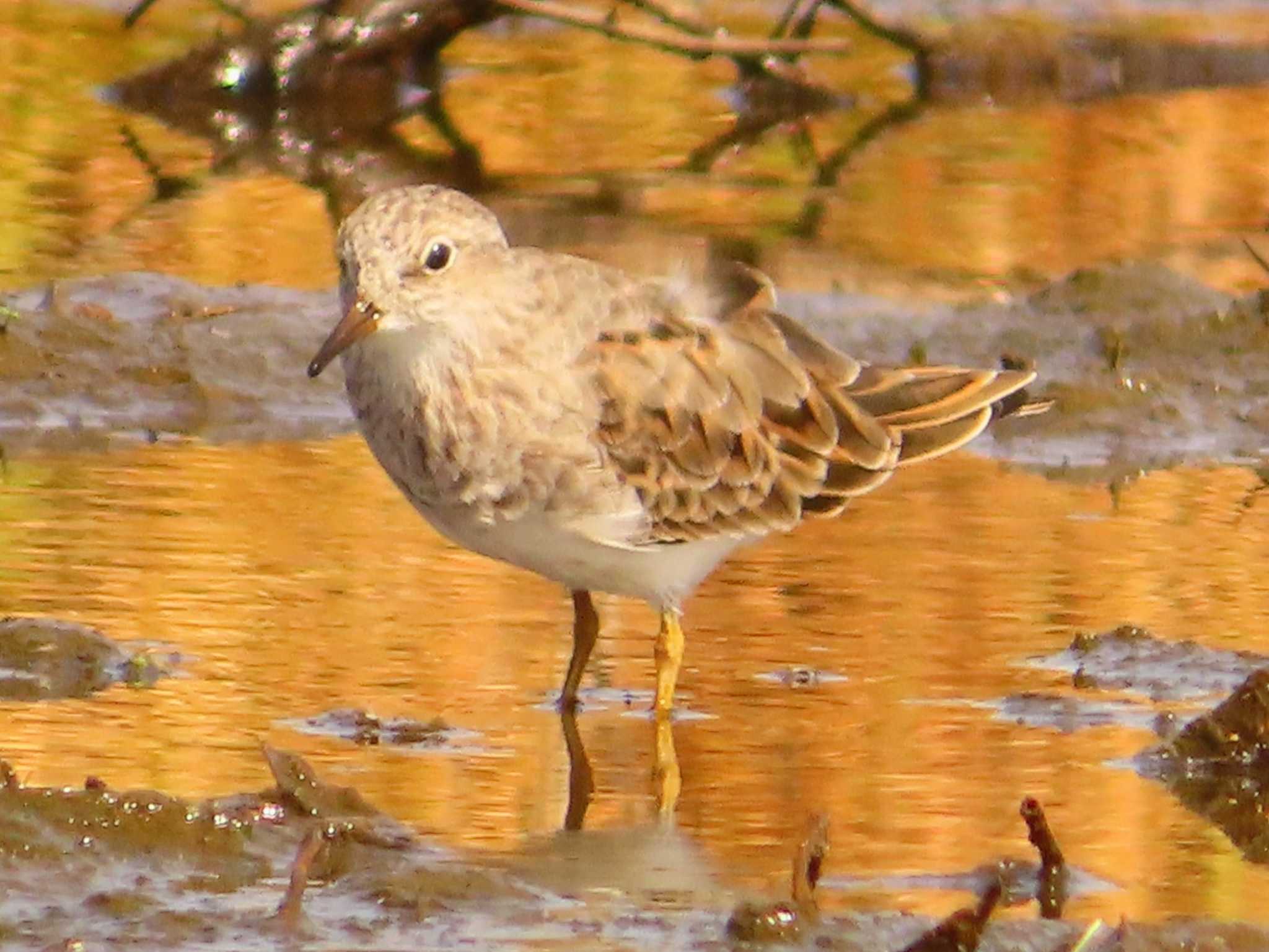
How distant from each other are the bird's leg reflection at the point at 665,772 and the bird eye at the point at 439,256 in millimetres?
1137

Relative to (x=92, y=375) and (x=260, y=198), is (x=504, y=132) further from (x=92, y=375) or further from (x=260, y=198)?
(x=92, y=375)

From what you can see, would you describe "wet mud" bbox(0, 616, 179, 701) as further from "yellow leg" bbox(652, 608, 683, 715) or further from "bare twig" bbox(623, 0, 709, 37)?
"bare twig" bbox(623, 0, 709, 37)

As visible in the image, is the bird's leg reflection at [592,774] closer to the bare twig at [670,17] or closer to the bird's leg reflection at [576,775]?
the bird's leg reflection at [576,775]

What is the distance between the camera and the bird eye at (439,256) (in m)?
6.30

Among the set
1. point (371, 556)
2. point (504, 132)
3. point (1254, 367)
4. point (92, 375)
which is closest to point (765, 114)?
point (504, 132)

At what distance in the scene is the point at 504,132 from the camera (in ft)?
47.6

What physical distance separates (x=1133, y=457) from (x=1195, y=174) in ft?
16.2

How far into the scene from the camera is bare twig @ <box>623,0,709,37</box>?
13664 mm

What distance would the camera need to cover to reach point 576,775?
6133 mm

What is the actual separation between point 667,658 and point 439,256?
1098 mm

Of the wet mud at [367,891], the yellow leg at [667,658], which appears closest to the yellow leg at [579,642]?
the yellow leg at [667,658]

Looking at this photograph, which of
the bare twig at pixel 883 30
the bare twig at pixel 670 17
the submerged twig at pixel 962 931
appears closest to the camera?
the submerged twig at pixel 962 931

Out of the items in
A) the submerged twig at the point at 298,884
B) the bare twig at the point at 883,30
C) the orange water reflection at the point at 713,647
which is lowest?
the bare twig at the point at 883,30

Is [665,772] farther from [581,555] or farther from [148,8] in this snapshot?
[148,8]
